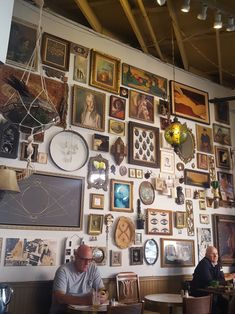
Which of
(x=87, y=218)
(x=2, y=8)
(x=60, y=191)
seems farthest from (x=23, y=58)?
(x=87, y=218)

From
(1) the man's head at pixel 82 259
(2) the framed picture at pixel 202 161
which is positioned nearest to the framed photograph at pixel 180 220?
(2) the framed picture at pixel 202 161

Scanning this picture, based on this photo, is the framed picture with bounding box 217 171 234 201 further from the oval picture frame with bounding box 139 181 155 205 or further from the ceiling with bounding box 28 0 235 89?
the ceiling with bounding box 28 0 235 89

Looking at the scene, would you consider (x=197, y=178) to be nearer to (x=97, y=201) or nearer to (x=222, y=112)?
(x=222, y=112)

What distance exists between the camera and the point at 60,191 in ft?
13.1

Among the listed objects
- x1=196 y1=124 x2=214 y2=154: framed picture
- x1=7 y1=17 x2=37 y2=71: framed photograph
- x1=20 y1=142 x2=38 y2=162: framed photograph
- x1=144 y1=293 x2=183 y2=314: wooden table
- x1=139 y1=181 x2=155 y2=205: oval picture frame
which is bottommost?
x1=144 y1=293 x2=183 y2=314: wooden table

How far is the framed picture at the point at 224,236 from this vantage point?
5.43 meters

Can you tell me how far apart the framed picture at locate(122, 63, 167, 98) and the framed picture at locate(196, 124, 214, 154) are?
2.89 feet

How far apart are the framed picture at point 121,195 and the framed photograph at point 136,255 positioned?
1.70ft

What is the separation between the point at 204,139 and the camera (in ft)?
18.8

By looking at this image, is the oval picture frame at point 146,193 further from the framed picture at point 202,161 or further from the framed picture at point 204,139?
the framed picture at point 204,139

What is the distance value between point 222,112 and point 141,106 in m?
1.88

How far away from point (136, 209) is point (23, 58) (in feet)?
7.93

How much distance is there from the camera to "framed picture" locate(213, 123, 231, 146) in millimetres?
5936

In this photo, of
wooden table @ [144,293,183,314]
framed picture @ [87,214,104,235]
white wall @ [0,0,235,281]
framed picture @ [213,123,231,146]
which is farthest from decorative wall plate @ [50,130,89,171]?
framed picture @ [213,123,231,146]
